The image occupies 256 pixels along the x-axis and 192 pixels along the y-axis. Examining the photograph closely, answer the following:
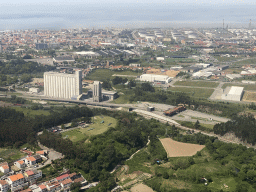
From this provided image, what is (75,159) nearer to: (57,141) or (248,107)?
(57,141)

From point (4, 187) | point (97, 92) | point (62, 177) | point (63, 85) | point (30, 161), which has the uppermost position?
point (63, 85)

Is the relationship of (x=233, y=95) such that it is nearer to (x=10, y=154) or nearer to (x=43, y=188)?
(x=10, y=154)

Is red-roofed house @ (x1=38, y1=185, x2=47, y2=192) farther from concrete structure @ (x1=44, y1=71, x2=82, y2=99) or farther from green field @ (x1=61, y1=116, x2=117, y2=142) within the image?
concrete structure @ (x1=44, y1=71, x2=82, y2=99)

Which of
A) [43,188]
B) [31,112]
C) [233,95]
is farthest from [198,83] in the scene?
[43,188]

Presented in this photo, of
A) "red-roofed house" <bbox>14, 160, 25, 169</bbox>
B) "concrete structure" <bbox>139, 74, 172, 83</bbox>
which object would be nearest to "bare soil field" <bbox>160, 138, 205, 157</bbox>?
"red-roofed house" <bbox>14, 160, 25, 169</bbox>

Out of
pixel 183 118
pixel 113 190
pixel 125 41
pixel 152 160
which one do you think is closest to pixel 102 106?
pixel 183 118

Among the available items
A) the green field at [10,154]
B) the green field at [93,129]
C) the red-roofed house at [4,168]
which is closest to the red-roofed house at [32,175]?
the red-roofed house at [4,168]

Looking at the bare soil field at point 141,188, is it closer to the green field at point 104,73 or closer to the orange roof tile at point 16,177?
the orange roof tile at point 16,177
